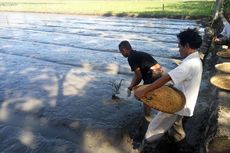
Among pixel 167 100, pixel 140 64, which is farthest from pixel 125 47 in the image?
pixel 167 100

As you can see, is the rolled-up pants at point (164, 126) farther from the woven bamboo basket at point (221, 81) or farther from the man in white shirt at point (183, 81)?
the woven bamboo basket at point (221, 81)

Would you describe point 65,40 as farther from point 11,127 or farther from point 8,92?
point 11,127

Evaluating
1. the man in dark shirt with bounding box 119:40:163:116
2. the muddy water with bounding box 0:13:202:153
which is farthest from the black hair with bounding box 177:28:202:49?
the muddy water with bounding box 0:13:202:153

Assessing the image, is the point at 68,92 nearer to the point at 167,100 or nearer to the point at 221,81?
the point at 221,81

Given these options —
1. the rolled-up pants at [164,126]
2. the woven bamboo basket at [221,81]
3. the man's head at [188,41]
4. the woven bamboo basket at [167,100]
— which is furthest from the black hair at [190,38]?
the woven bamboo basket at [221,81]

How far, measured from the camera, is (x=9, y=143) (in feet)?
17.5

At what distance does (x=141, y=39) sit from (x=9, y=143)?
1017 centimetres

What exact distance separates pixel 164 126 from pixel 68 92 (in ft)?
13.3

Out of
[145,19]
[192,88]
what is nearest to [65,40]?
[145,19]

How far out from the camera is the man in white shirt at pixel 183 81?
347 cm

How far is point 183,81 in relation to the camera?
379 cm

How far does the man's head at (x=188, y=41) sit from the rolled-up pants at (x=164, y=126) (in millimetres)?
936

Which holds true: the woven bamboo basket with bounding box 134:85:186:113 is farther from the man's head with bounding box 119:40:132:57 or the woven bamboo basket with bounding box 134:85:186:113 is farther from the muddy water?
the muddy water

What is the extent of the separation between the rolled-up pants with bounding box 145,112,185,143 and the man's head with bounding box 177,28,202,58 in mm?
936
